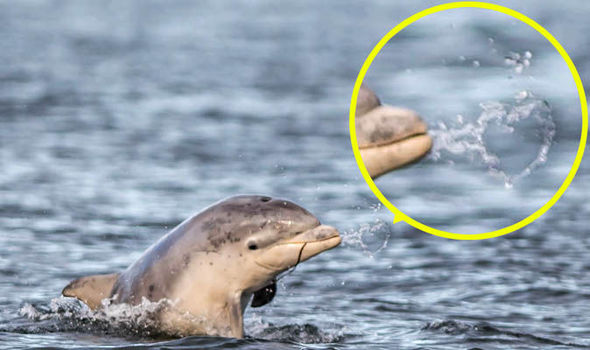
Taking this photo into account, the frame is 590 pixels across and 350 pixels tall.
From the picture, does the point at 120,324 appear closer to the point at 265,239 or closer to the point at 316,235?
the point at 265,239

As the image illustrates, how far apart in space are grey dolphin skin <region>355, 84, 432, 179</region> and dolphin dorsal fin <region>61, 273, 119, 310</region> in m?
2.52

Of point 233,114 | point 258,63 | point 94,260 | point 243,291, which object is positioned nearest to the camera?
point 243,291

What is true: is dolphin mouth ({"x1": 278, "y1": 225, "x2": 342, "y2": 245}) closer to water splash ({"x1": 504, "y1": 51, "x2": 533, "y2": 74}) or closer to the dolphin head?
the dolphin head

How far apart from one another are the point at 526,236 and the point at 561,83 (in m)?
3.16

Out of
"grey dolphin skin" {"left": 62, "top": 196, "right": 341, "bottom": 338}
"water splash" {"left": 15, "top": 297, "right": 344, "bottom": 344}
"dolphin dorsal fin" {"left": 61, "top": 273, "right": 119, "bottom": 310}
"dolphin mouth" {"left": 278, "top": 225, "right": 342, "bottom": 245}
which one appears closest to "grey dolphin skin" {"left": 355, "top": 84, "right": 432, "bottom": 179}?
"dolphin mouth" {"left": 278, "top": 225, "right": 342, "bottom": 245}

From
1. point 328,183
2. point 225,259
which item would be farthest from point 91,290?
point 328,183

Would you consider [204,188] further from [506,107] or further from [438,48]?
[506,107]

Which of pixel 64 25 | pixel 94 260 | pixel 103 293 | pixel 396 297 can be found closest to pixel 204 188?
pixel 94 260

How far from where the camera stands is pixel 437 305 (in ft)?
47.2

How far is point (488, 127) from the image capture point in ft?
39.0

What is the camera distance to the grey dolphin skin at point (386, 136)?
1038 centimetres

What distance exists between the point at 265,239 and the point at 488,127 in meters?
2.01

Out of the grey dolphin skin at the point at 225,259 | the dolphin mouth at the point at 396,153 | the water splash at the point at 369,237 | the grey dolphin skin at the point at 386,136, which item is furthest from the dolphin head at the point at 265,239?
the water splash at the point at 369,237

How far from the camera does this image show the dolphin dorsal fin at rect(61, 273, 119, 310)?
12.0 metres
